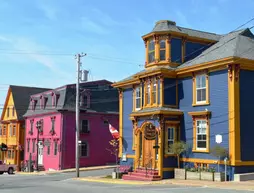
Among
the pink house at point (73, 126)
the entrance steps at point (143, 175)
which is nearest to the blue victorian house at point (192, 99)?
the entrance steps at point (143, 175)

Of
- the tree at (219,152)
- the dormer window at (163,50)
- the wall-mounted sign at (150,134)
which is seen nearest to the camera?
the tree at (219,152)

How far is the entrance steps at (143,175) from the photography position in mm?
27766

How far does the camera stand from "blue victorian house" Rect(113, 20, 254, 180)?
2541 cm

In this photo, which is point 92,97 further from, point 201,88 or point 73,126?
point 201,88

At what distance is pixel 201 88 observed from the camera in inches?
1093

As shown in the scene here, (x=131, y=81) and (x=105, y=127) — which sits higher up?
(x=131, y=81)

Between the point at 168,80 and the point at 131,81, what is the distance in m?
5.01

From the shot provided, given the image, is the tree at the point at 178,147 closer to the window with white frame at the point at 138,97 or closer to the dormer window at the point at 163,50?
the window with white frame at the point at 138,97

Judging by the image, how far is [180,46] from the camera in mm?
31312

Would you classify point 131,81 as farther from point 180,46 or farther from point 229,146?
point 229,146

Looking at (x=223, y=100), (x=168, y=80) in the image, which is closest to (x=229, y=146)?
(x=223, y=100)

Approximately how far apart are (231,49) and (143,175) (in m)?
10.3

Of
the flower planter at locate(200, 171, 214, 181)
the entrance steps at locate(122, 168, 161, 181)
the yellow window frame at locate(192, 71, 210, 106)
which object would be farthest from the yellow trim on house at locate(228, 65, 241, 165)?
the entrance steps at locate(122, 168, 161, 181)

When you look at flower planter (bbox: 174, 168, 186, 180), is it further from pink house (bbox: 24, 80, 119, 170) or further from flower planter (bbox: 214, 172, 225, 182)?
pink house (bbox: 24, 80, 119, 170)
